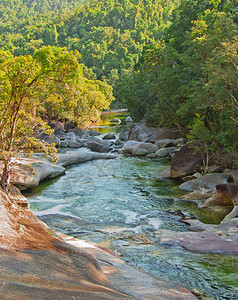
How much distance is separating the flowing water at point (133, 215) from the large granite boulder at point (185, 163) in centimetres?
79

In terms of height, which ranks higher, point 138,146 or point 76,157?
point 76,157

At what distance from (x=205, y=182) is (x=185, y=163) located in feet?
7.92

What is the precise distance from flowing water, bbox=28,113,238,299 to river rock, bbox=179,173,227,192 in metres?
0.58

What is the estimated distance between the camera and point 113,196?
1368 cm

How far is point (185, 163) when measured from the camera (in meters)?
16.1

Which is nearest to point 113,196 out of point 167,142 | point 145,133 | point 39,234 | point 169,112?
point 39,234

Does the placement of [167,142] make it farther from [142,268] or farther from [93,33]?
[93,33]

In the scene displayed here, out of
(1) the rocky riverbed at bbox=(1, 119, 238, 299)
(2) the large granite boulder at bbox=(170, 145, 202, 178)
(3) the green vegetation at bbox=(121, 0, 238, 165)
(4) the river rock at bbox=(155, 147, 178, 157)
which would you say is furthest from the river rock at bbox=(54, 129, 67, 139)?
(2) the large granite boulder at bbox=(170, 145, 202, 178)

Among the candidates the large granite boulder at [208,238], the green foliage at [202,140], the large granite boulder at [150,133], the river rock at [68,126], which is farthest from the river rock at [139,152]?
the river rock at [68,126]

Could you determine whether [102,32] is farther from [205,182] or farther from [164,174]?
[205,182]

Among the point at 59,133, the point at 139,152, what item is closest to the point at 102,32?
the point at 59,133

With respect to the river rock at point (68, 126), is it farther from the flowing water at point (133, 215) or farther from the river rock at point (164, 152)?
the flowing water at point (133, 215)

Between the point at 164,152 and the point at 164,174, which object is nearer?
the point at 164,174

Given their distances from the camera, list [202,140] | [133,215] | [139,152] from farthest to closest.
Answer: [139,152] → [202,140] → [133,215]
